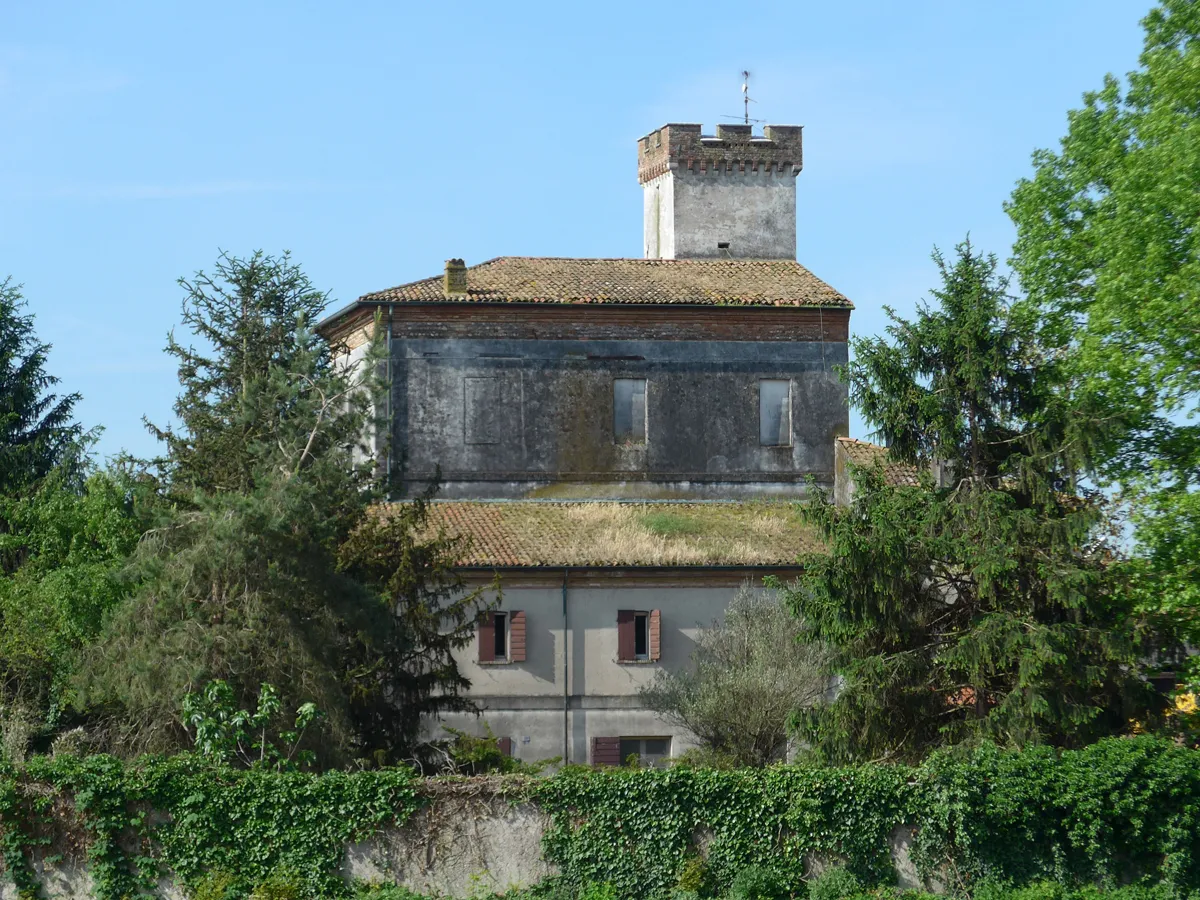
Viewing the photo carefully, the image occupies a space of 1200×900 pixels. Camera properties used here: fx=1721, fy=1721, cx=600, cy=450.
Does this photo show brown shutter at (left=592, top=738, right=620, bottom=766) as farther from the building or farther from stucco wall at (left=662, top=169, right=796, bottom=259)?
stucco wall at (left=662, top=169, right=796, bottom=259)

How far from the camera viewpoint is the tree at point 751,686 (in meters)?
31.5

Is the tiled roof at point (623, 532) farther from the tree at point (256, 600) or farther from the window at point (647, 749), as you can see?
the tree at point (256, 600)

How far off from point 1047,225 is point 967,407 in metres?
3.54

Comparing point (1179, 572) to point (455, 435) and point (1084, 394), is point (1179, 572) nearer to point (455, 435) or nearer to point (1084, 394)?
point (1084, 394)

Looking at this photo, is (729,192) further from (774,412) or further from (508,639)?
(508,639)

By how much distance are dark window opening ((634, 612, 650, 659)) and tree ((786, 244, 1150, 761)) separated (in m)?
9.85

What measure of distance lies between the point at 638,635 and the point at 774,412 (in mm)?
8568

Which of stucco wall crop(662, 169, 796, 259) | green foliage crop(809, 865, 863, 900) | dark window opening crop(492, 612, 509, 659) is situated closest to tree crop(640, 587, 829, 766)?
dark window opening crop(492, 612, 509, 659)

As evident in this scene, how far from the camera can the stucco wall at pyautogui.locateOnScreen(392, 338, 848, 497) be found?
4159cm

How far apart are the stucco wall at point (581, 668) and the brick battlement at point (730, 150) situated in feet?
61.0

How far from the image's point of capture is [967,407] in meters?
26.7

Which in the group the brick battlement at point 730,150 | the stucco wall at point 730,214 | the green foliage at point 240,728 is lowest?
the green foliage at point 240,728

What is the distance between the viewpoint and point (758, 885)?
70.4 feet

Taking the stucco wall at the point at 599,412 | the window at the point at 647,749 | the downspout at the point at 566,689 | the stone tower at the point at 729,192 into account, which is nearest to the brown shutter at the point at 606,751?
the window at the point at 647,749
